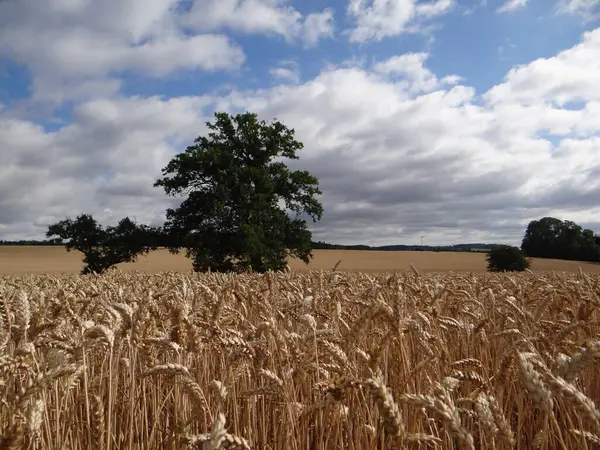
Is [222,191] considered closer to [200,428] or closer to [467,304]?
[467,304]

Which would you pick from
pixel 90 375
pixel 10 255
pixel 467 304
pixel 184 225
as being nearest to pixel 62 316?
pixel 90 375

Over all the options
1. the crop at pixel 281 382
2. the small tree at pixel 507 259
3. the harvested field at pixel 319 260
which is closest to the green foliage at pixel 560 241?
A: the harvested field at pixel 319 260

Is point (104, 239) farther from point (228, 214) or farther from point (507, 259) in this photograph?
point (507, 259)

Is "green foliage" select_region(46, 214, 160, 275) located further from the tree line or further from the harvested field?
the harvested field

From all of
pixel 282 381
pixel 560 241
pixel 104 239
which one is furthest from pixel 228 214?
pixel 560 241

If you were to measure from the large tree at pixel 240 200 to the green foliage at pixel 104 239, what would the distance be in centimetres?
210

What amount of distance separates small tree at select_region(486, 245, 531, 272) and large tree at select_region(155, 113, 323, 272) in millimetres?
20951

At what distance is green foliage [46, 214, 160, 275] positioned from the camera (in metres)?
32.3

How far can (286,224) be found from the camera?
99.9 feet

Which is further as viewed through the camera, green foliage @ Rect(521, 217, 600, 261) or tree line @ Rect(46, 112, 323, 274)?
green foliage @ Rect(521, 217, 600, 261)

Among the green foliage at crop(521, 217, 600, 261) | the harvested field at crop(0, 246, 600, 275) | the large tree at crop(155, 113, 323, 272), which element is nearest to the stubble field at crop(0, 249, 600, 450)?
the large tree at crop(155, 113, 323, 272)

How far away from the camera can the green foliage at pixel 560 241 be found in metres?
68.7

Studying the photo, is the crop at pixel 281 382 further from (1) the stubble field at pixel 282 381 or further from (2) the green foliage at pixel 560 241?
→ (2) the green foliage at pixel 560 241

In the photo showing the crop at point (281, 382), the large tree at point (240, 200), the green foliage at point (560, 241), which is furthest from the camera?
the green foliage at point (560, 241)
